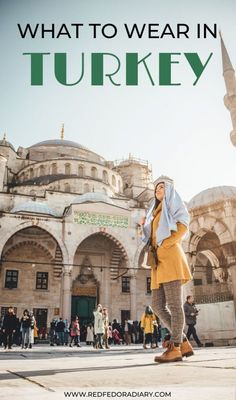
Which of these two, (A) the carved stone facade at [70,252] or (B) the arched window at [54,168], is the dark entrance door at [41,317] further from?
(B) the arched window at [54,168]

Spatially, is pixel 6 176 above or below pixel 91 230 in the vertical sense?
above

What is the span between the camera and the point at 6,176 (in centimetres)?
3078

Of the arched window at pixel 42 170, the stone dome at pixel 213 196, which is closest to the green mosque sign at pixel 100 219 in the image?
the arched window at pixel 42 170

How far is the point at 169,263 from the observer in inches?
124

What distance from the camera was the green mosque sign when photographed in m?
22.6

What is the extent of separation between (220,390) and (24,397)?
0.66m

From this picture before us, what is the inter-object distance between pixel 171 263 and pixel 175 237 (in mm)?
245

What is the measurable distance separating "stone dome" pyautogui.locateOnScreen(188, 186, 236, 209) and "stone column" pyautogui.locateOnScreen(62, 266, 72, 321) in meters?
12.7

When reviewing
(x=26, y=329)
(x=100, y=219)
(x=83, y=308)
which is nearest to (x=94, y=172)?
(x=100, y=219)

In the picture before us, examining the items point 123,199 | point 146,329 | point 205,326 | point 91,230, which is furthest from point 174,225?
point 123,199

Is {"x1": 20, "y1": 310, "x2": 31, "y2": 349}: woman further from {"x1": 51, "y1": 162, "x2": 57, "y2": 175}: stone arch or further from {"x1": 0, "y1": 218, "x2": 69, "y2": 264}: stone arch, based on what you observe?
{"x1": 51, "y1": 162, "x2": 57, "y2": 175}: stone arch

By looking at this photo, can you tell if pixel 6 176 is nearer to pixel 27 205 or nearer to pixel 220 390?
pixel 27 205

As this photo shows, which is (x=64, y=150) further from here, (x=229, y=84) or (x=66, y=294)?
(x=229, y=84)

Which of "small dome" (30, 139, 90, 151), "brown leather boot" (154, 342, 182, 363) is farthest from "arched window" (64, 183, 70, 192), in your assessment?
"brown leather boot" (154, 342, 182, 363)
